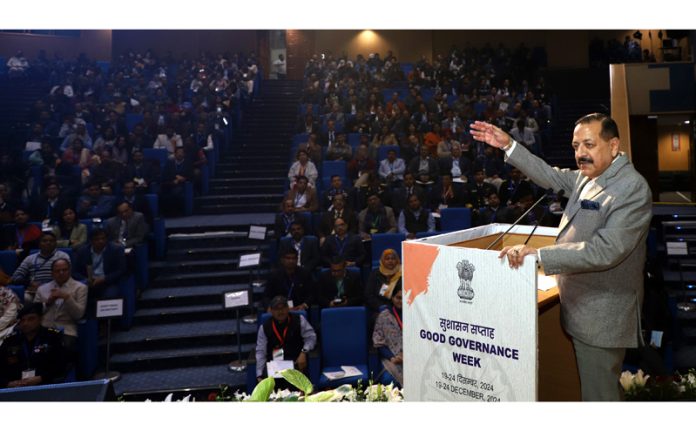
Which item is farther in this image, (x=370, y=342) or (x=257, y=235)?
(x=257, y=235)

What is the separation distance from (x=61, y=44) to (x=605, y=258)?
17.4 meters

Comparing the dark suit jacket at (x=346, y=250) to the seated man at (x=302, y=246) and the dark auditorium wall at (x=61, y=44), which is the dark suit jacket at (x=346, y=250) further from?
the dark auditorium wall at (x=61, y=44)

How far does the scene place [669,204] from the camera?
9680mm

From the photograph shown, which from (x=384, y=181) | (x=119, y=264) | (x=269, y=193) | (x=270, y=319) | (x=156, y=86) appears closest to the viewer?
(x=270, y=319)

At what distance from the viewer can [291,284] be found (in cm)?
532

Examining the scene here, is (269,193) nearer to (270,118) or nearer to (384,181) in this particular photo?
(384,181)

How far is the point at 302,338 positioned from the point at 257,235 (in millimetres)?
1618

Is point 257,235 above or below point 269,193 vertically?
below

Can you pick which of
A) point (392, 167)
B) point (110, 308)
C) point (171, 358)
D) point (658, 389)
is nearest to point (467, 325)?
point (658, 389)

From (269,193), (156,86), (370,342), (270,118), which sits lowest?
(370,342)

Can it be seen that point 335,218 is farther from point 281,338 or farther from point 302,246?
point 281,338

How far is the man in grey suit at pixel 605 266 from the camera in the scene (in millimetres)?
1700

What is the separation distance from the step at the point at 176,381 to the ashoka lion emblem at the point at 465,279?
329 centimetres
